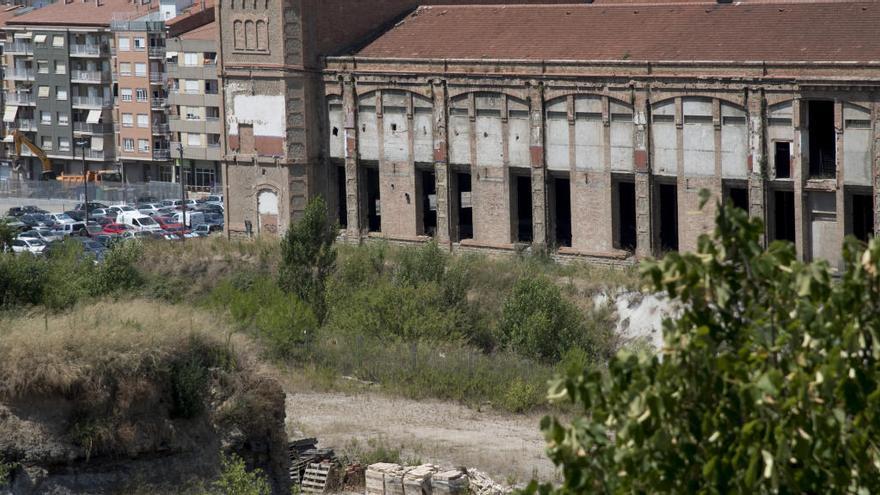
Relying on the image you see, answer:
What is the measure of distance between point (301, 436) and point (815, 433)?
77.7ft

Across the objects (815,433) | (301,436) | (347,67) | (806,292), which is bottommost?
(301,436)

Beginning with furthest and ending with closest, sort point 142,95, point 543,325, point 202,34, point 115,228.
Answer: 1. point 142,95
2. point 202,34
3. point 115,228
4. point 543,325

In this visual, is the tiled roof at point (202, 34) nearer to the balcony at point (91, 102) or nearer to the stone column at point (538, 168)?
the balcony at point (91, 102)

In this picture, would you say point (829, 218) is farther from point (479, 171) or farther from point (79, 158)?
point (79, 158)

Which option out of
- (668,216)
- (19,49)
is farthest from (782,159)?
(19,49)

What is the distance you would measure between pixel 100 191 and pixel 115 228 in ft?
47.6

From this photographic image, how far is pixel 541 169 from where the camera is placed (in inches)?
1911

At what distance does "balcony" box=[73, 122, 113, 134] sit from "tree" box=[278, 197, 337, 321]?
4438 centimetres

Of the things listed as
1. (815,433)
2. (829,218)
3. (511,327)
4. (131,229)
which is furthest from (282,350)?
(815,433)

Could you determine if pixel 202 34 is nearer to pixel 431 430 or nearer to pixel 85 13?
pixel 85 13

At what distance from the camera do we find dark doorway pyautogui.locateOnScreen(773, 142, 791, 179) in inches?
1723

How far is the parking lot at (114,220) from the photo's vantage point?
2494 inches

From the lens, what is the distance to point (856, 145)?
42.4 metres

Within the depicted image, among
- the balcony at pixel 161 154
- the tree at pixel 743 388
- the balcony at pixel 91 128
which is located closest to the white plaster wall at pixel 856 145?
the tree at pixel 743 388
